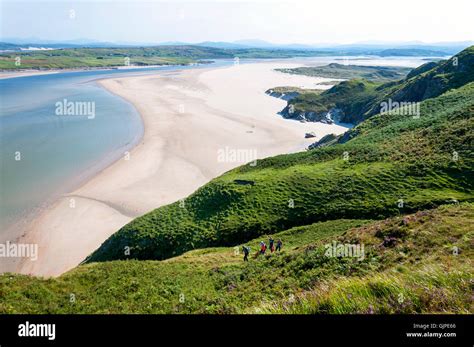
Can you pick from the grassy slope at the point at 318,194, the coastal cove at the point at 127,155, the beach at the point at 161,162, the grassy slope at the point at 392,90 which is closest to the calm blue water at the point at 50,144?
the coastal cove at the point at 127,155

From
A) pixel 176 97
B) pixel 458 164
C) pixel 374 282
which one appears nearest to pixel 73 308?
pixel 374 282

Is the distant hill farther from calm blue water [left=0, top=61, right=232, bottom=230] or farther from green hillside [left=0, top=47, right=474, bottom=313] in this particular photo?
calm blue water [left=0, top=61, right=232, bottom=230]

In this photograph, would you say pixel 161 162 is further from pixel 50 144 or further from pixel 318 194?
pixel 318 194

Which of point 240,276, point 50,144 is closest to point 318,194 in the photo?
point 240,276

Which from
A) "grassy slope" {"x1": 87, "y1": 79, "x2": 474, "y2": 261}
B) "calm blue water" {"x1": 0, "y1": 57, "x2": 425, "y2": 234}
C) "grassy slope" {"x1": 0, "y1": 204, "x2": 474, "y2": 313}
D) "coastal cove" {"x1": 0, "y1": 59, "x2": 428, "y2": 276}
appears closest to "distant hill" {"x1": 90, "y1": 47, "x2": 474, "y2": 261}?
"grassy slope" {"x1": 87, "y1": 79, "x2": 474, "y2": 261}

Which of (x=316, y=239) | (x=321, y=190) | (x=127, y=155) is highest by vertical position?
(x=127, y=155)

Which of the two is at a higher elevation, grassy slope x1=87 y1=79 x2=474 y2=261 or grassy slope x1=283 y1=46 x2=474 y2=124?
grassy slope x1=283 y1=46 x2=474 y2=124
